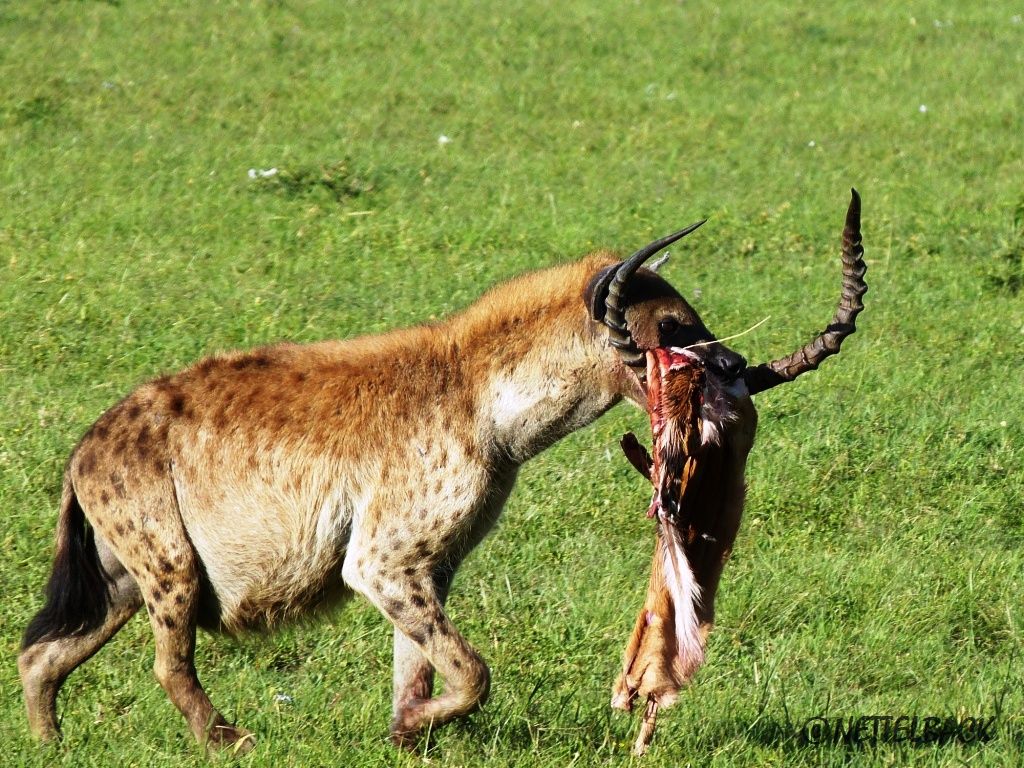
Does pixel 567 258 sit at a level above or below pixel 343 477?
below

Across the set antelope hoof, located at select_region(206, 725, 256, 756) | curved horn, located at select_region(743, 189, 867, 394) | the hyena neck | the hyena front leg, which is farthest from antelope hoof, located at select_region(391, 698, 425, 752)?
curved horn, located at select_region(743, 189, 867, 394)

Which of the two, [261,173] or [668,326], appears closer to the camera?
[668,326]

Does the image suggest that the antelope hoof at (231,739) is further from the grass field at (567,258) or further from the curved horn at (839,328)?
the curved horn at (839,328)

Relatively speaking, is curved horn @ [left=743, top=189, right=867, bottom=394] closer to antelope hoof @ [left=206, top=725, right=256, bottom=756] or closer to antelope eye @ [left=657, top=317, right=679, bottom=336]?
antelope eye @ [left=657, top=317, right=679, bottom=336]

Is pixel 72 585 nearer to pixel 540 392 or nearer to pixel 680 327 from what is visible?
pixel 540 392

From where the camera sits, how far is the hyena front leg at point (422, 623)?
206 inches

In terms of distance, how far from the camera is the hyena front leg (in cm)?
524

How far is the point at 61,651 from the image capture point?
18.2 feet

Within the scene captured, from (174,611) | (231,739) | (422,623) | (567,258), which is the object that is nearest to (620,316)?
(422,623)

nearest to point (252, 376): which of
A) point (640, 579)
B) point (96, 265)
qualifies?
point (640, 579)

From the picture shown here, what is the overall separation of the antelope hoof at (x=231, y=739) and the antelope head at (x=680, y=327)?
5.70 ft

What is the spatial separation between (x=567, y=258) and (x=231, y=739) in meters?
5.61

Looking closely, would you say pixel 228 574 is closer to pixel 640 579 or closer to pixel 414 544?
pixel 414 544

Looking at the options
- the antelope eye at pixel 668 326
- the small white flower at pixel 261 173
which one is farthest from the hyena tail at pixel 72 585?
the small white flower at pixel 261 173
